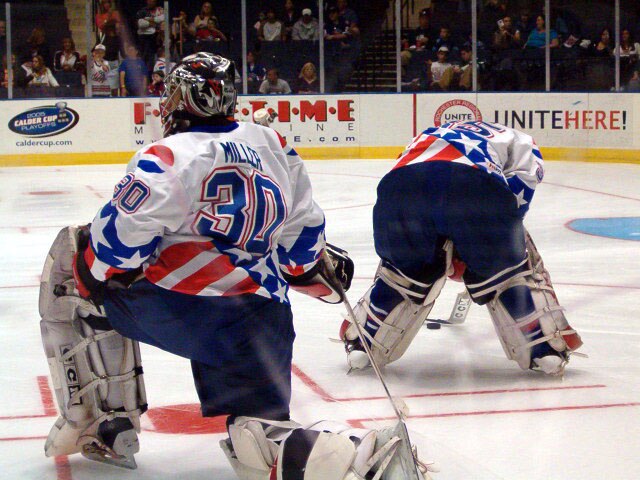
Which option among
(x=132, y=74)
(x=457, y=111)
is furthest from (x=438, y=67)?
(x=132, y=74)

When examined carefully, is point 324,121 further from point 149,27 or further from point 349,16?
point 149,27

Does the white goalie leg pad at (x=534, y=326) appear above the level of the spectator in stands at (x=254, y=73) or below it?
below

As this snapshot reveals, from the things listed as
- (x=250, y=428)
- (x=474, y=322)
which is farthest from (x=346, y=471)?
(x=474, y=322)

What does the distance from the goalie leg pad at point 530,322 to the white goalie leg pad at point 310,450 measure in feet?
4.05

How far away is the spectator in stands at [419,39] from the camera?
10.1 meters

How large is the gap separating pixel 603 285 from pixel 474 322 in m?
0.81

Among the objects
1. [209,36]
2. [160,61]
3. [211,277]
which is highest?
[209,36]

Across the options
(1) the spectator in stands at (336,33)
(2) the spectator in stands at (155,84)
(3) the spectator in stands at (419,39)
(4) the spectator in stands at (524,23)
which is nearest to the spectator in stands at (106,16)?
(2) the spectator in stands at (155,84)

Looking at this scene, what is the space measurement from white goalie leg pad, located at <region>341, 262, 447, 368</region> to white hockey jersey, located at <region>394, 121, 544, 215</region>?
31 cm

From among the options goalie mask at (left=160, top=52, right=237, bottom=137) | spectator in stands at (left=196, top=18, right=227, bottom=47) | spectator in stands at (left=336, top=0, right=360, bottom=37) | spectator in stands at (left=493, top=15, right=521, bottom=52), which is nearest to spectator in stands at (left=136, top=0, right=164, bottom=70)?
spectator in stands at (left=196, top=18, right=227, bottom=47)

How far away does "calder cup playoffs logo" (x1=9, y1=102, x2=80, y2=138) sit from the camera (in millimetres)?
9648

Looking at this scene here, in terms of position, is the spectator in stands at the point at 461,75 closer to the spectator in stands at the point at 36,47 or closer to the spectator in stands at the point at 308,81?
the spectator in stands at the point at 308,81

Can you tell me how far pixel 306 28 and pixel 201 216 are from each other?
8.90m

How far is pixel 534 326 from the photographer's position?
2773 millimetres
